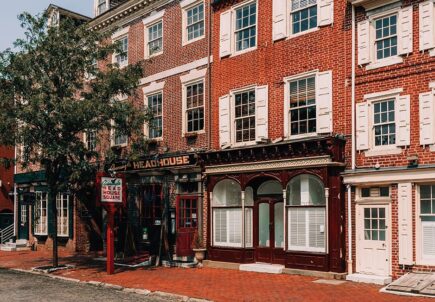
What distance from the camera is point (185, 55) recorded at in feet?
72.8

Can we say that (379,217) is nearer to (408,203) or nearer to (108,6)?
(408,203)

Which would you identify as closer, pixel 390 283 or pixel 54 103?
pixel 390 283

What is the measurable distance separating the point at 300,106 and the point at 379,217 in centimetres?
423

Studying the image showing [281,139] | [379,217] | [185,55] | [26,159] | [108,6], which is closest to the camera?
[379,217]

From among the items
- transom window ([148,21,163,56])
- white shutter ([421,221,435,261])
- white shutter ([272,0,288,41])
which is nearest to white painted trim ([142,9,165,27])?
transom window ([148,21,163,56])

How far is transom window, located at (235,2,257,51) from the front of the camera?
19688mm

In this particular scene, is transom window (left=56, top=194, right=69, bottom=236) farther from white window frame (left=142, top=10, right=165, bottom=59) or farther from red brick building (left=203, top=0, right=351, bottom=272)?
red brick building (left=203, top=0, right=351, bottom=272)

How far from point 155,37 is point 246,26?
546cm

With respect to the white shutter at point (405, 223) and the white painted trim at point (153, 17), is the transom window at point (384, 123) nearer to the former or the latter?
the white shutter at point (405, 223)

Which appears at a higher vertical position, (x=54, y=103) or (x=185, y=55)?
(x=185, y=55)

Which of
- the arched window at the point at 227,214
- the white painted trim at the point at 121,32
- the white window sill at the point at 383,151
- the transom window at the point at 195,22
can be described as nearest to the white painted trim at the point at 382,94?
the white window sill at the point at 383,151

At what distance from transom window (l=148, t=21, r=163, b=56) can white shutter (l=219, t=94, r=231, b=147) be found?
4671 mm

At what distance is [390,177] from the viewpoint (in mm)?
15375

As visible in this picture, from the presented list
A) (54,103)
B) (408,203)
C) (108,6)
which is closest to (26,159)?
(54,103)
